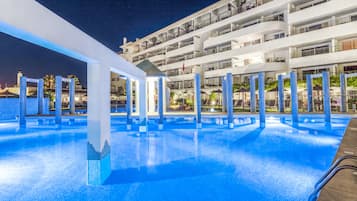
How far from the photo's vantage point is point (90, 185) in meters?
4.89

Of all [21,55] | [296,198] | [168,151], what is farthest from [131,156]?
[21,55]

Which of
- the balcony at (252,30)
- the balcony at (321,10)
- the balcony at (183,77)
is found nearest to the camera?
the balcony at (321,10)

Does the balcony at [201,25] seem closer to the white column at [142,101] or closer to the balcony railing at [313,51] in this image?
the balcony railing at [313,51]

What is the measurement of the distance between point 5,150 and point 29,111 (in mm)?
16555

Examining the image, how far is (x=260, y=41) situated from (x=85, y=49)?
27.7 metres

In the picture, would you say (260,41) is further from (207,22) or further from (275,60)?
(207,22)

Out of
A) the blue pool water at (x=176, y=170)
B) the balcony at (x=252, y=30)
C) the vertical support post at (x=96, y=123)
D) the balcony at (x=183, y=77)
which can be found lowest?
the blue pool water at (x=176, y=170)

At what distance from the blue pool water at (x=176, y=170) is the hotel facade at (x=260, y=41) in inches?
540

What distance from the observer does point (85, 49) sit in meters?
4.19

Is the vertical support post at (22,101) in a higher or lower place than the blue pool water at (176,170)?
higher

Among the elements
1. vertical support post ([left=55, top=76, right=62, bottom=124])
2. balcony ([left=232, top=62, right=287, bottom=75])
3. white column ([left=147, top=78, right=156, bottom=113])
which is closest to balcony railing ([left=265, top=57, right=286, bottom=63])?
balcony ([left=232, top=62, right=287, bottom=75])

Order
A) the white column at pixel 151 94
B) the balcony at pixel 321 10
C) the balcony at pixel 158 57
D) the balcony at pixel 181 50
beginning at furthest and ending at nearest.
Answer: the balcony at pixel 158 57 < the balcony at pixel 181 50 < the balcony at pixel 321 10 < the white column at pixel 151 94

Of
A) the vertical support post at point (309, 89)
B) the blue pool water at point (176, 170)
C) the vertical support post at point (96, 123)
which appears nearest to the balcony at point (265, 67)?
the vertical support post at point (309, 89)

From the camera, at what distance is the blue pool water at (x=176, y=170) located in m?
4.52
